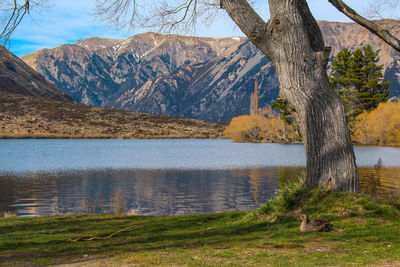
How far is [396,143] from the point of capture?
67062 millimetres

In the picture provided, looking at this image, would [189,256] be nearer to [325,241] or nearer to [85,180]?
[325,241]

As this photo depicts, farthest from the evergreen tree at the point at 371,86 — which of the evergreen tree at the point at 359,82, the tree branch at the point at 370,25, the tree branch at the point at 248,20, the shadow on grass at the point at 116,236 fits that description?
the shadow on grass at the point at 116,236

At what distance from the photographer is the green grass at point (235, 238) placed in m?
6.55

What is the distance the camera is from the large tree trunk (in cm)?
1027

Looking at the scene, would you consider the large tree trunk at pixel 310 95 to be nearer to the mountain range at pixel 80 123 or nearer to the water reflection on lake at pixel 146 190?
the water reflection on lake at pixel 146 190

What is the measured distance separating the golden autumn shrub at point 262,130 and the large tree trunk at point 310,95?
7293 centimetres

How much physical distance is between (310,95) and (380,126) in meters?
63.2

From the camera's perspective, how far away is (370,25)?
9219mm

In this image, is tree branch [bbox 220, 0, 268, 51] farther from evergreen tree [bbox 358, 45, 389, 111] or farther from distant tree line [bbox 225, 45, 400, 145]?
evergreen tree [bbox 358, 45, 389, 111]

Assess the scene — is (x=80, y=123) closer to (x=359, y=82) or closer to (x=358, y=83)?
(x=358, y=83)

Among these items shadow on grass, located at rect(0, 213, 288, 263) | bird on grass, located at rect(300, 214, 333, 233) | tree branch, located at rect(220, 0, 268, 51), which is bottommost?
shadow on grass, located at rect(0, 213, 288, 263)

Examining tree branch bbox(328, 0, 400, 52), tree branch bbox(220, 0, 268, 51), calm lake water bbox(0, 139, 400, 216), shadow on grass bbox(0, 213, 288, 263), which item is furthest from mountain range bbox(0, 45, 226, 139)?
tree branch bbox(328, 0, 400, 52)

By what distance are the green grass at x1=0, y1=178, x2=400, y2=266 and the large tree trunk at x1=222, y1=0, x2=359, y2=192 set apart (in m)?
0.66

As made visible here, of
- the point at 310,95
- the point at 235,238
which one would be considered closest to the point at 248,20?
the point at 310,95
